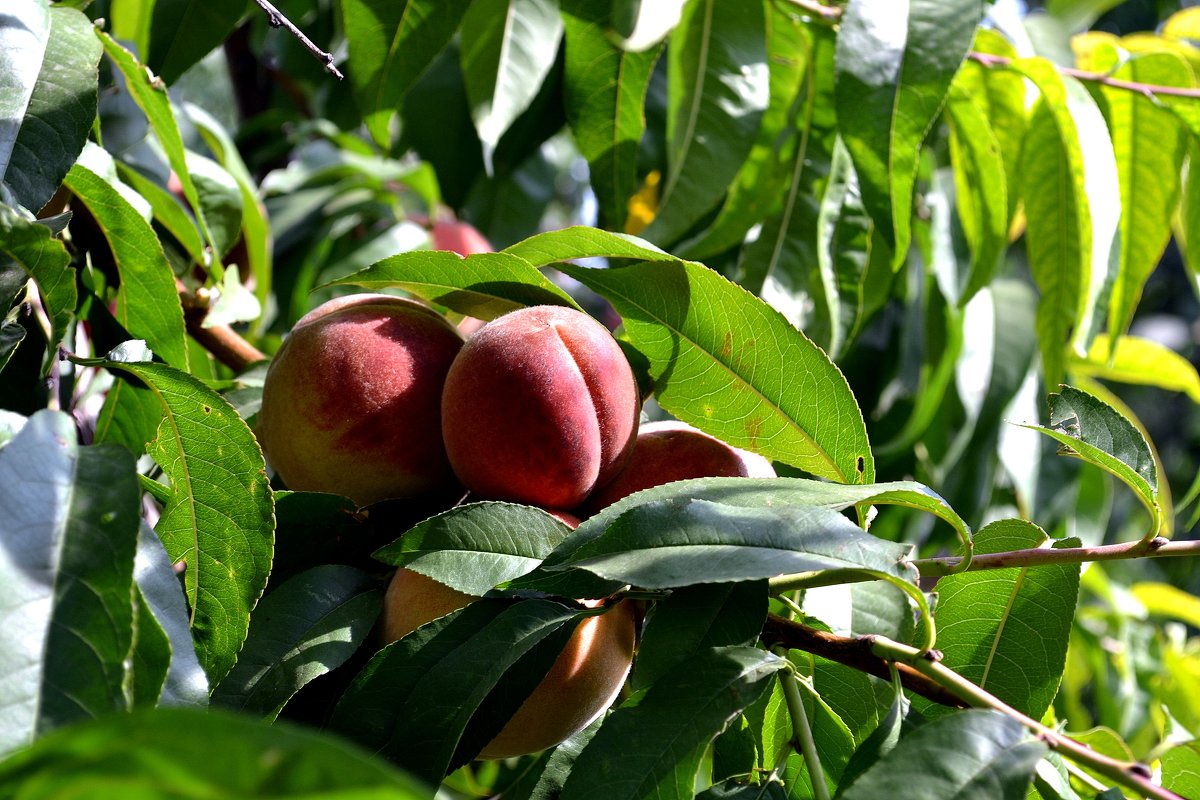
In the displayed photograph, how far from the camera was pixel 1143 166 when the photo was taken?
4.08 feet

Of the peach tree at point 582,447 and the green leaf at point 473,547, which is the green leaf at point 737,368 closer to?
the peach tree at point 582,447

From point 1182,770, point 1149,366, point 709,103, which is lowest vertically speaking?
point 1149,366

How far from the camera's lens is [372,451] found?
2.42 ft

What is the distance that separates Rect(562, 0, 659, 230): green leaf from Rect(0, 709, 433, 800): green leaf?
881mm

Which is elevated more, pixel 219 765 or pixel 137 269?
pixel 219 765

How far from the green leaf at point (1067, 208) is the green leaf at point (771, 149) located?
9.2 inches

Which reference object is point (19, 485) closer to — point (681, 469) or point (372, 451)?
point (372, 451)

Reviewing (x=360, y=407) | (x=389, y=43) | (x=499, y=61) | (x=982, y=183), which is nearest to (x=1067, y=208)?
(x=982, y=183)

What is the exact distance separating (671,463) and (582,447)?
10 centimetres

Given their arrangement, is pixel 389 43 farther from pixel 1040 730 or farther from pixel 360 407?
pixel 1040 730

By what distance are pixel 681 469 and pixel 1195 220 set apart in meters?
0.87

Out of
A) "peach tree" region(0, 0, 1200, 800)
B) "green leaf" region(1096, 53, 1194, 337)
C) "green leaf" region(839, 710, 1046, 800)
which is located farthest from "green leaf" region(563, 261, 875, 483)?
"green leaf" region(1096, 53, 1194, 337)

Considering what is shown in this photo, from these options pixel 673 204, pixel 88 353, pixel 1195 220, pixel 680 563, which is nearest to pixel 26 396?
pixel 88 353

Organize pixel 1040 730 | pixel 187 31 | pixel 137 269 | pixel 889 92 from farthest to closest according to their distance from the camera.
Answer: pixel 187 31 → pixel 889 92 → pixel 137 269 → pixel 1040 730
